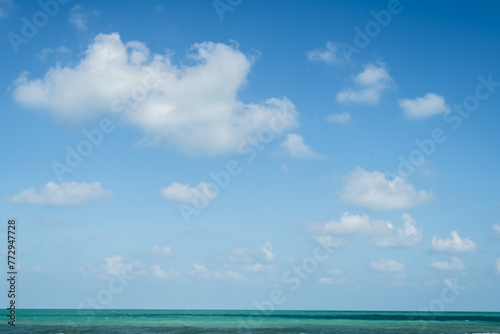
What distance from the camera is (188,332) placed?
6556 centimetres

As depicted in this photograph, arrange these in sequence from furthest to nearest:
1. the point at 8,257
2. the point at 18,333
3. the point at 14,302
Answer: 1. the point at 18,333
2. the point at 14,302
3. the point at 8,257

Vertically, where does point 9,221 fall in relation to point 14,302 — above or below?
above

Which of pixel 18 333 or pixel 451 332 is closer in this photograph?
pixel 18 333

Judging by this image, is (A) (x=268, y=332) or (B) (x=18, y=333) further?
(A) (x=268, y=332)

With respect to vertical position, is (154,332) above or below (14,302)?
below

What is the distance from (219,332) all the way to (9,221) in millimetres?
38038

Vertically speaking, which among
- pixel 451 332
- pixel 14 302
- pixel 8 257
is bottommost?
pixel 451 332

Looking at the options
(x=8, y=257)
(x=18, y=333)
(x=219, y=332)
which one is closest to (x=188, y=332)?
(x=219, y=332)

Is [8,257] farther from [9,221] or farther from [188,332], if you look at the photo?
[188,332]

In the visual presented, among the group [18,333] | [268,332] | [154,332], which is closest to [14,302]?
[18,333]

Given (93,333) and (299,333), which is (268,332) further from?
(93,333)

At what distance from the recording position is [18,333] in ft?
191

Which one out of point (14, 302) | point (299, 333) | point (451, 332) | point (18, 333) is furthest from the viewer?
point (451, 332)

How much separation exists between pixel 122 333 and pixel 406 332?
134 ft
